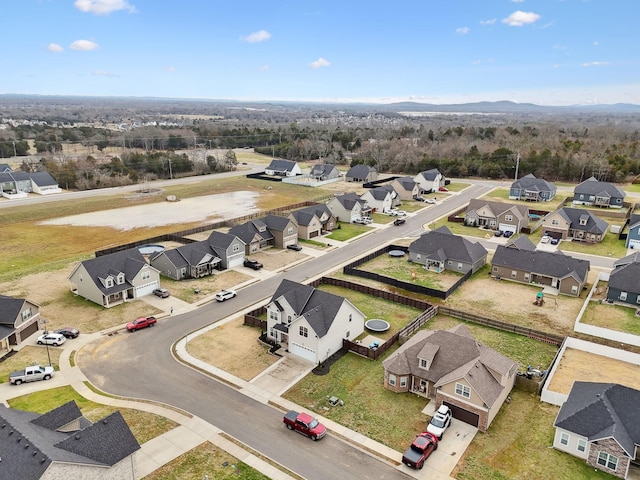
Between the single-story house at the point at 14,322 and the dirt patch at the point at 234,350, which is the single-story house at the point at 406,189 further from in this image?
the single-story house at the point at 14,322

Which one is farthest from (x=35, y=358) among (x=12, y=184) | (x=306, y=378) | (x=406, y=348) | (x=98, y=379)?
(x=12, y=184)

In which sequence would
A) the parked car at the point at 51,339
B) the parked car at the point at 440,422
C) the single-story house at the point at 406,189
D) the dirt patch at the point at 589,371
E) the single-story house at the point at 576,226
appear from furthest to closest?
the single-story house at the point at 406,189
the single-story house at the point at 576,226
the parked car at the point at 51,339
the dirt patch at the point at 589,371
the parked car at the point at 440,422

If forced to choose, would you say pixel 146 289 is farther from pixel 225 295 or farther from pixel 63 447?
pixel 63 447

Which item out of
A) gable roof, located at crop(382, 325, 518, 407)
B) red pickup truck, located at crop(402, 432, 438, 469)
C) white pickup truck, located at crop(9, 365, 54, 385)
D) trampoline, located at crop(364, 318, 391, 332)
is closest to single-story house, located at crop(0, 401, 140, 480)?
white pickup truck, located at crop(9, 365, 54, 385)

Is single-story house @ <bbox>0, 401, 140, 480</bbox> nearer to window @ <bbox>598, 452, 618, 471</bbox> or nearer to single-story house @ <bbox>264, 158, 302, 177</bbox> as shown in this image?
window @ <bbox>598, 452, 618, 471</bbox>

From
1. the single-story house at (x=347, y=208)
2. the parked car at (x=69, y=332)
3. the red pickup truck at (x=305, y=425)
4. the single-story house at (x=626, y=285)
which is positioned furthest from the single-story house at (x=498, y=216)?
the parked car at (x=69, y=332)

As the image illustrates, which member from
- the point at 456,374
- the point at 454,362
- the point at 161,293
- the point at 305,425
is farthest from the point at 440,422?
the point at 161,293
